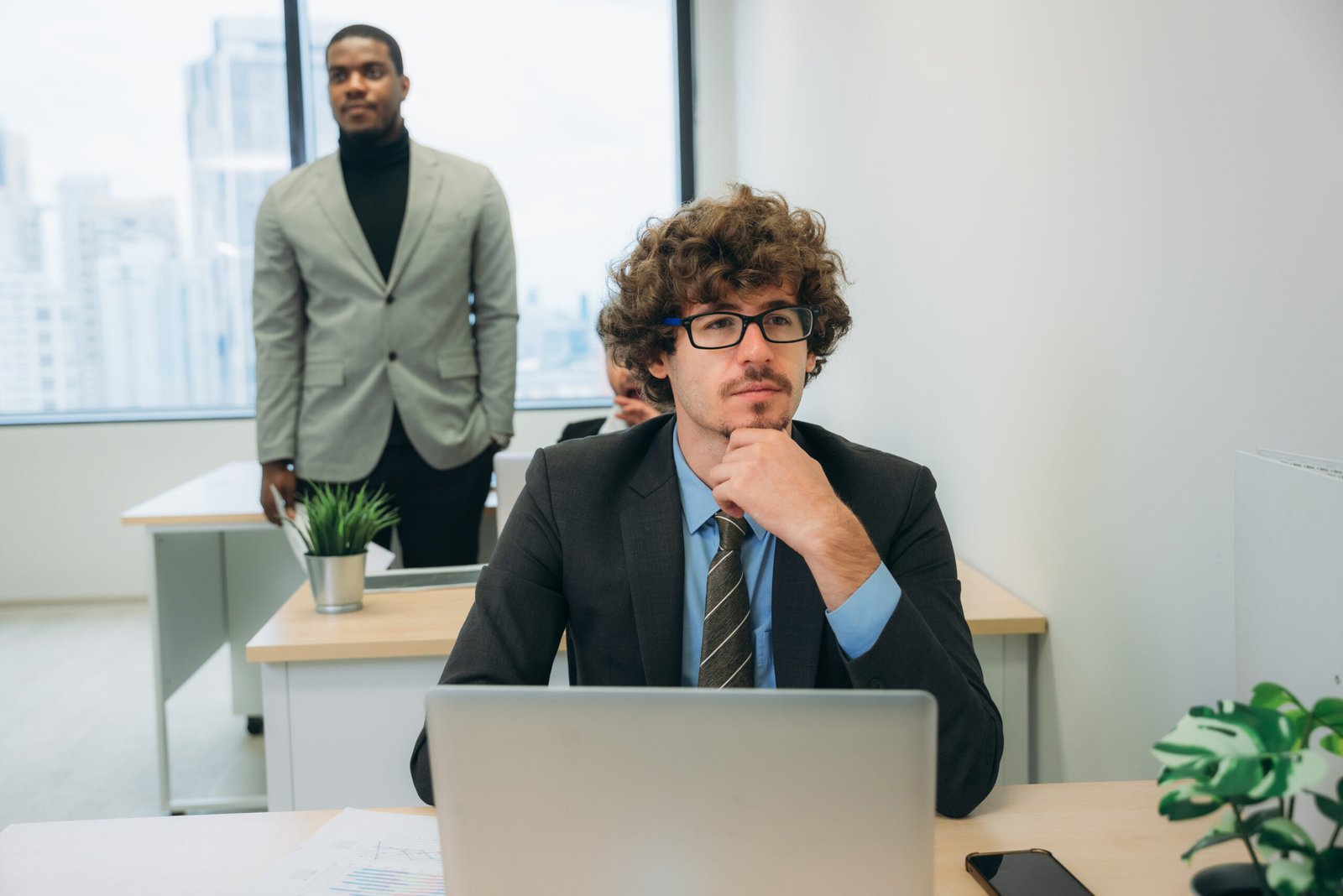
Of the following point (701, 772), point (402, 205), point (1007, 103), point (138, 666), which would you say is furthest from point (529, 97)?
point (701, 772)

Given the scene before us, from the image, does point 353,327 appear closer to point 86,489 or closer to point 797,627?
point 797,627

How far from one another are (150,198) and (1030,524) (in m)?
4.48

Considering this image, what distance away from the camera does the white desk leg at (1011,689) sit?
1.79m

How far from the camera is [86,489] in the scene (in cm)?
485

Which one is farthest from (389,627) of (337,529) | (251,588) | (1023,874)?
(251,588)

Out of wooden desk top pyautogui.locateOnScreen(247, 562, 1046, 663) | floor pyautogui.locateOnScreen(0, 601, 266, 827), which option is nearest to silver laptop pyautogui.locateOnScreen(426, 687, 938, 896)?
wooden desk top pyautogui.locateOnScreen(247, 562, 1046, 663)

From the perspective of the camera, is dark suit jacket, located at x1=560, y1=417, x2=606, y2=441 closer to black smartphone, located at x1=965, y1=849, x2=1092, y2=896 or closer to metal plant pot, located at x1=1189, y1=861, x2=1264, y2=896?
black smartphone, located at x1=965, y1=849, x2=1092, y2=896

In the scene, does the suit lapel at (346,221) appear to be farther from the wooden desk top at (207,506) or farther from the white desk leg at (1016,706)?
the white desk leg at (1016,706)

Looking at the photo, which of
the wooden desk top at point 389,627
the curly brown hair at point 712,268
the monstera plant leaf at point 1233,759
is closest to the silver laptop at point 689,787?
the monstera plant leaf at point 1233,759

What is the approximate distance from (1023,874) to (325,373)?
2.16 meters

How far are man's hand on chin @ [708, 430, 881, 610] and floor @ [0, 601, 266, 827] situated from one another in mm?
2058

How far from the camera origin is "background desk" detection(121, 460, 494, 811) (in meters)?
2.62

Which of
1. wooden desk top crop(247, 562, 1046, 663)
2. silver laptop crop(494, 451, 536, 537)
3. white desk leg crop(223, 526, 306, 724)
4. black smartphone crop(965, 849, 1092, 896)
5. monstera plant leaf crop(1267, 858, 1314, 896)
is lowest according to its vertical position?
white desk leg crop(223, 526, 306, 724)

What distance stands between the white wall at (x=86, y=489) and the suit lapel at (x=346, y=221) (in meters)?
2.50
